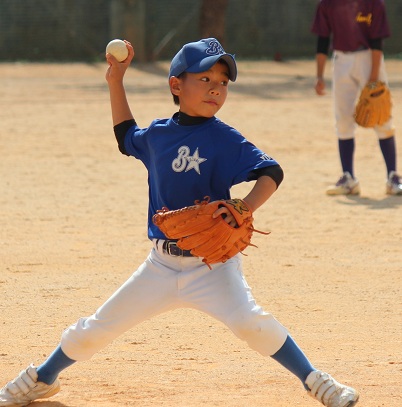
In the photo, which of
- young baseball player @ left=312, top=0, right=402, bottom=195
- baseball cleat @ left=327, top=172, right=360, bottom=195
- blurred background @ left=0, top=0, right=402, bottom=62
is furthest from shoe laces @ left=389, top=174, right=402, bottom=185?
blurred background @ left=0, top=0, right=402, bottom=62

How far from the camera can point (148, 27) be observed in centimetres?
2336

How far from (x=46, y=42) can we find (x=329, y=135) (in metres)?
12.9

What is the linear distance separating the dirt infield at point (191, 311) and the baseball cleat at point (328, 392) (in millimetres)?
283

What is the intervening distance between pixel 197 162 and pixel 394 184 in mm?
5400

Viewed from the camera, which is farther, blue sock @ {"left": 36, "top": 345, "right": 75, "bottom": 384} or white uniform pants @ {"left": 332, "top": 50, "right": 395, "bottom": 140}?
white uniform pants @ {"left": 332, "top": 50, "right": 395, "bottom": 140}

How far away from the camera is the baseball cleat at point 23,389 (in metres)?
3.75

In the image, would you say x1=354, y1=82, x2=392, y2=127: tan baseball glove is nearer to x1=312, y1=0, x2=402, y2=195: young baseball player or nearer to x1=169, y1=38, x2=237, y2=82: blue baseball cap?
x1=312, y1=0, x2=402, y2=195: young baseball player

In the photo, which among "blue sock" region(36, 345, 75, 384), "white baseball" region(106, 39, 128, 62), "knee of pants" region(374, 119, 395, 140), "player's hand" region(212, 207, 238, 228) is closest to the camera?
"player's hand" region(212, 207, 238, 228)

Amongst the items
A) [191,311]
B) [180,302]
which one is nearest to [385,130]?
[191,311]

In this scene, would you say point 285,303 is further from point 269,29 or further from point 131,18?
point 269,29

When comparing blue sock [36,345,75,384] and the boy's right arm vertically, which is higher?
the boy's right arm

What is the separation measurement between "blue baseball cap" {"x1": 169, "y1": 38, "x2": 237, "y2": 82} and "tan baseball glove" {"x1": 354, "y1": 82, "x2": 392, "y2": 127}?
16.0 feet

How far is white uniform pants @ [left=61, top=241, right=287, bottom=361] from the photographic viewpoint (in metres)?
3.50

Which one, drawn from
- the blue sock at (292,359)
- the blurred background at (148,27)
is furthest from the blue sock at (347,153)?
the blurred background at (148,27)
